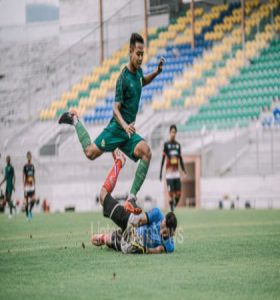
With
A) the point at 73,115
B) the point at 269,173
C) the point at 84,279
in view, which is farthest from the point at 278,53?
the point at 84,279

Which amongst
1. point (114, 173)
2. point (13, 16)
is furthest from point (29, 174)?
point (13, 16)

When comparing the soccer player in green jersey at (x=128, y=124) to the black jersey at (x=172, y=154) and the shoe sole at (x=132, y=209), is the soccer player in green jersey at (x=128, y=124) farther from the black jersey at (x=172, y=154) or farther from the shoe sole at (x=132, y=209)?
the black jersey at (x=172, y=154)

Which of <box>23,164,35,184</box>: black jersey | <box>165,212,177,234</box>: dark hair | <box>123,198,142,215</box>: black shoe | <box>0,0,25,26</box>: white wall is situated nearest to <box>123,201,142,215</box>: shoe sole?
<box>123,198,142,215</box>: black shoe

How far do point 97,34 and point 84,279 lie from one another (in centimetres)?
3490

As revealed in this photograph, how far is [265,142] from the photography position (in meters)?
27.8

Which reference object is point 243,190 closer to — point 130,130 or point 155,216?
point 130,130

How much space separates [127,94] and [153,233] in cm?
244

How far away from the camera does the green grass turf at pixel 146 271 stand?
579 cm

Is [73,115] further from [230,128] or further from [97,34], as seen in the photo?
[97,34]

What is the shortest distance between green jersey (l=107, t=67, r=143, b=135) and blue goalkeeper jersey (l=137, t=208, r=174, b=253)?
2.14m

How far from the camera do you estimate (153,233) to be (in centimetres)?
887

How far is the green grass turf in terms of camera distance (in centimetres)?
579

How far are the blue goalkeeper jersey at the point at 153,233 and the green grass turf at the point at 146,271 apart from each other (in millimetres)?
183

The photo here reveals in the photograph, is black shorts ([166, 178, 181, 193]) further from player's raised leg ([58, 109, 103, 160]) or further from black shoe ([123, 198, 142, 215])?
black shoe ([123, 198, 142, 215])
